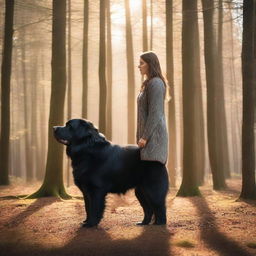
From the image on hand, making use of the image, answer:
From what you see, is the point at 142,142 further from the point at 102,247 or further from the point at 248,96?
the point at 248,96

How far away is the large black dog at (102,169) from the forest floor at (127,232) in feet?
1.56

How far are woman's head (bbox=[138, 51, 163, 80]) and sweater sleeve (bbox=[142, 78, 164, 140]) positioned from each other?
0.13 meters

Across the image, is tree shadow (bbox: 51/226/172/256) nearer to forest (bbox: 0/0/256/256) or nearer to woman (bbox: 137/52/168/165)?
forest (bbox: 0/0/256/256)

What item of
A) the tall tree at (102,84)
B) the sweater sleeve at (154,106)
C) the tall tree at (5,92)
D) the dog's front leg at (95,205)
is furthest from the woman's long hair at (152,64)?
the tall tree at (5,92)

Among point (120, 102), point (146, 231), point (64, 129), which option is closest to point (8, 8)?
point (64, 129)

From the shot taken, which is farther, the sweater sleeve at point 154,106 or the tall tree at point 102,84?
the tall tree at point 102,84

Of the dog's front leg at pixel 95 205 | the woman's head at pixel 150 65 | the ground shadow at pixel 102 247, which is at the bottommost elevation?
the ground shadow at pixel 102 247

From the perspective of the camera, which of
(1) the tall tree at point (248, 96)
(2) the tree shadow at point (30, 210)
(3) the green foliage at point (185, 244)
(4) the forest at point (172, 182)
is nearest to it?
(3) the green foliage at point (185, 244)

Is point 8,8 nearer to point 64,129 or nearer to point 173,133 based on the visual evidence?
point 173,133

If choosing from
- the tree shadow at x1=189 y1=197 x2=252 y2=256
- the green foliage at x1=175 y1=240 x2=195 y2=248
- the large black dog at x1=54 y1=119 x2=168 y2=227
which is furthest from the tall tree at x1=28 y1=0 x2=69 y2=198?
the green foliage at x1=175 y1=240 x2=195 y2=248

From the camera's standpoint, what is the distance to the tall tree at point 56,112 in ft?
39.2

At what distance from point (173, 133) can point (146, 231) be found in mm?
12975

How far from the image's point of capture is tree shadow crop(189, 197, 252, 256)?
19.2 feet

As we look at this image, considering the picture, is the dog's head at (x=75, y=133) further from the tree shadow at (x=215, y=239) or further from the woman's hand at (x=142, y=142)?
the tree shadow at (x=215, y=239)
